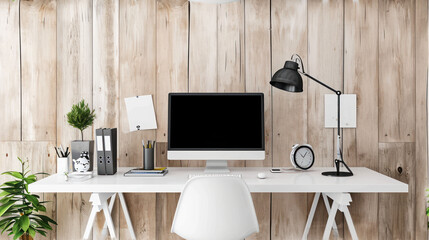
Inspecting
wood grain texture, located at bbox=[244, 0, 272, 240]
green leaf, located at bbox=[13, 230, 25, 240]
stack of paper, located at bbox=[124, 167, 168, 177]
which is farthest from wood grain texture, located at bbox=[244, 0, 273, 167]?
green leaf, located at bbox=[13, 230, 25, 240]

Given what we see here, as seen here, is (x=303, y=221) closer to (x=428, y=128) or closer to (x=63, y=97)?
(x=428, y=128)

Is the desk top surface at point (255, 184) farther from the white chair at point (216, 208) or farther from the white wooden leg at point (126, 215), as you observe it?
the white wooden leg at point (126, 215)

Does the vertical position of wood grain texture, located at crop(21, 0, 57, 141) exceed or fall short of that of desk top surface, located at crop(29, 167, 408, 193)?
it exceeds it

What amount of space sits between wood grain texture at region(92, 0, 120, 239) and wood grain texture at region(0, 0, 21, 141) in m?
0.53

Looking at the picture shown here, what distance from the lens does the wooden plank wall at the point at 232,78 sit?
2281mm

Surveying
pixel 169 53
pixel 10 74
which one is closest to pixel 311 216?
pixel 169 53

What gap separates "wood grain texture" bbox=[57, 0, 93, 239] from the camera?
7.58 feet

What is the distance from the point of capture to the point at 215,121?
2.05 metres

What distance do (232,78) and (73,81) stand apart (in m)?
1.08

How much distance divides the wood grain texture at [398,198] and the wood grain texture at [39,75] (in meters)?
2.25

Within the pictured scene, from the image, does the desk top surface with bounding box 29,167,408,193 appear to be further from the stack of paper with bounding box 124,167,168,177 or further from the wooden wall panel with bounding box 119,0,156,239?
the wooden wall panel with bounding box 119,0,156,239

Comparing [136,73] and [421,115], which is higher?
[136,73]

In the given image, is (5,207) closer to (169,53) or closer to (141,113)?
(141,113)

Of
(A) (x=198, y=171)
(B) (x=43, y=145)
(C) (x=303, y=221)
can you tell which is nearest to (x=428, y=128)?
(C) (x=303, y=221)
